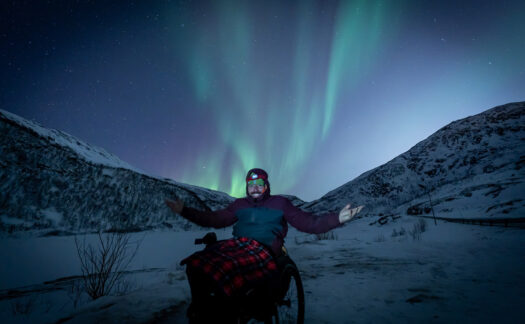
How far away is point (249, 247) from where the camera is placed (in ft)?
5.79

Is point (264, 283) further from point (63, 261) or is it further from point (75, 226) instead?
point (75, 226)

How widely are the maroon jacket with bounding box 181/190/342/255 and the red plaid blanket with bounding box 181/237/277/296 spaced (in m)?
0.43

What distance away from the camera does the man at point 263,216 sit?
7.56ft

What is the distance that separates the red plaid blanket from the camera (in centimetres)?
Answer: 134

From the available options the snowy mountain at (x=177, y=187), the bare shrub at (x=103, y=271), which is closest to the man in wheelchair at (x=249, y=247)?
the bare shrub at (x=103, y=271)

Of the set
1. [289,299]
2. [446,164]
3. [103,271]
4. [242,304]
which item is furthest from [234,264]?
[446,164]

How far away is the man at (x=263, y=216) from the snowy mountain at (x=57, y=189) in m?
23.1

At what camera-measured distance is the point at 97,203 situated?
27.0m

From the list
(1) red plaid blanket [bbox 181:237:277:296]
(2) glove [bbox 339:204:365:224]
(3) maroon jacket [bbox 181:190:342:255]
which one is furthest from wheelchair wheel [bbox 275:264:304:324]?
(2) glove [bbox 339:204:365:224]

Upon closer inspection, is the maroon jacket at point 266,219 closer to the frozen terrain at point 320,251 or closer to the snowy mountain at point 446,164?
the frozen terrain at point 320,251

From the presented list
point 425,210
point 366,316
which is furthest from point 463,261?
point 425,210

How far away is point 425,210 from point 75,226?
36473 mm

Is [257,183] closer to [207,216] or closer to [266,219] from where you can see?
[266,219]

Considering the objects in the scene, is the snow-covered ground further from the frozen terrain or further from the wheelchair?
the wheelchair
